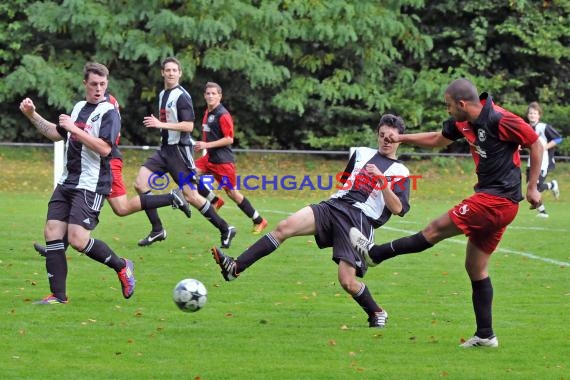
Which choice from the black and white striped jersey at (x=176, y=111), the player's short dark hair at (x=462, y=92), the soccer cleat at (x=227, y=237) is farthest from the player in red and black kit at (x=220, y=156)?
the player's short dark hair at (x=462, y=92)

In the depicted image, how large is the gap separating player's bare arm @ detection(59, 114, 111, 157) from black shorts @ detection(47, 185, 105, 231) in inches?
15.5

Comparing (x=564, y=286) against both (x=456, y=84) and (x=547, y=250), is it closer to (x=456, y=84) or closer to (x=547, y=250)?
(x=547, y=250)

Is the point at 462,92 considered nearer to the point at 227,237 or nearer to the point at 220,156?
the point at 227,237

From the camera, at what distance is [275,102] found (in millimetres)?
25828

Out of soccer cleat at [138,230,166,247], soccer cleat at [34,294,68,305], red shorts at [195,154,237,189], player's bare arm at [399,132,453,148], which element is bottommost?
soccer cleat at [138,230,166,247]

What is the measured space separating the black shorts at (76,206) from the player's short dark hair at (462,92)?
10.3ft

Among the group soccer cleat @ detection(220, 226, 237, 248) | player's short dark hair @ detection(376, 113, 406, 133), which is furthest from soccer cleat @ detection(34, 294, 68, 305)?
soccer cleat @ detection(220, 226, 237, 248)

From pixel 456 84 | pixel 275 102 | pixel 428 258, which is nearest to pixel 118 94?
pixel 275 102

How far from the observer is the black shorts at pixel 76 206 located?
8.77 meters

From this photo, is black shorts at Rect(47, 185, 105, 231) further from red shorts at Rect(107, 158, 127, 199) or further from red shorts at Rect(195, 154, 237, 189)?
red shorts at Rect(195, 154, 237, 189)

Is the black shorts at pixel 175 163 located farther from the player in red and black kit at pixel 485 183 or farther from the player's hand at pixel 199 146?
the player in red and black kit at pixel 485 183

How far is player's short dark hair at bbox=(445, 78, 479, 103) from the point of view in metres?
7.27

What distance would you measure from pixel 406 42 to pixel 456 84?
20.0m

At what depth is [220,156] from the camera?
581 inches
